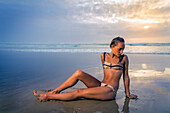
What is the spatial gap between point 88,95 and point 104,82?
0.51 meters

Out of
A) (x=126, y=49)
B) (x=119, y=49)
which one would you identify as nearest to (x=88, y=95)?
(x=119, y=49)

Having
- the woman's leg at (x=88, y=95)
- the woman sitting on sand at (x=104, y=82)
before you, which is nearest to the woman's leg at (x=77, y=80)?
the woman sitting on sand at (x=104, y=82)

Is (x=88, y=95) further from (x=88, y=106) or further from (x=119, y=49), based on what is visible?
(x=119, y=49)

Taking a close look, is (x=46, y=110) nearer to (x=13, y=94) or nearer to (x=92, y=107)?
(x=92, y=107)

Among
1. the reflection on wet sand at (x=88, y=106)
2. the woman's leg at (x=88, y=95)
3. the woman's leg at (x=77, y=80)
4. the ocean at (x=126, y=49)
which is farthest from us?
the ocean at (x=126, y=49)

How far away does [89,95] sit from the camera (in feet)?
10.7

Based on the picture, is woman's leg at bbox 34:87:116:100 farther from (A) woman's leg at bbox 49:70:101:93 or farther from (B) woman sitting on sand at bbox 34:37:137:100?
(A) woman's leg at bbox 49:70:101:93

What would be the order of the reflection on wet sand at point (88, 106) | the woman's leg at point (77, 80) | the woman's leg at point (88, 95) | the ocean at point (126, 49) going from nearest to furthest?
the reflection on wet sand at point (88, 106)
the woman's leg at point (88, 95)
the woman's leg at point (77, 80)
the ocean at point (126, 49)

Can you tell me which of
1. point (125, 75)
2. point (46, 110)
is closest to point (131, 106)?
point (125, 75)

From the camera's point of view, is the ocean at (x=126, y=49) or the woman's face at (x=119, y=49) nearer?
the woman's face at (x=119, y=49)

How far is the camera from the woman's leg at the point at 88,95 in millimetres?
3229

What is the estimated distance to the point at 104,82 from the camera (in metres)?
3.49

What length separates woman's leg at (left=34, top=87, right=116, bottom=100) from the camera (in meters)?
3.23

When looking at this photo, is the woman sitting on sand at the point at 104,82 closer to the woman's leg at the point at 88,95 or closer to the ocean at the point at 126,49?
the woman's leg at the point at 88,95
